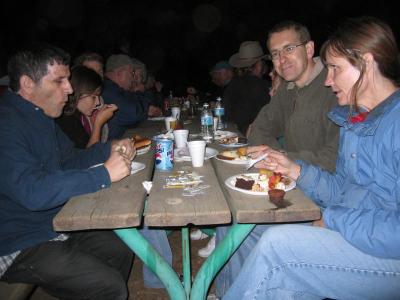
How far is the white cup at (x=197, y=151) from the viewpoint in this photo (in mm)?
2049

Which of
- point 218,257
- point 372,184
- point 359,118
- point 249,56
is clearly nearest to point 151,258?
point 218,257

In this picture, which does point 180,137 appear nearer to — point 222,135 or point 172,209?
point 222,135

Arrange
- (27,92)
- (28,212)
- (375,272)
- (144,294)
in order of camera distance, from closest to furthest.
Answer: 1. (375,272)
2. (28,212)
3. (27,92)
4. (144,294)

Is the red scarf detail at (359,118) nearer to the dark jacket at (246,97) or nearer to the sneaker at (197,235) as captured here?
the sneaker at (197,235)

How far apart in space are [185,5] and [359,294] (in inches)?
557

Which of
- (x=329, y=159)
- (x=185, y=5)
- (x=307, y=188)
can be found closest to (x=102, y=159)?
(x=307, y=188)

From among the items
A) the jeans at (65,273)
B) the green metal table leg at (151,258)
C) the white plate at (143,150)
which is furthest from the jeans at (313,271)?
the white plate at (143,150)

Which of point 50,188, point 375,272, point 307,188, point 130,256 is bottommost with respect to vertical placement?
point 130,256

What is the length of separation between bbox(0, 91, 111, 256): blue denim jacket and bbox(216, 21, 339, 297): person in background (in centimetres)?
108

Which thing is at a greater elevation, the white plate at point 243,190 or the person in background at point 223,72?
the person in background at point 223,72

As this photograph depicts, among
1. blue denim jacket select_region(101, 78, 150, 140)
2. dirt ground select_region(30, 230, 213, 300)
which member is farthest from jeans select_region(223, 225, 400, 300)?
blue denim jacket select_region(101, 78, 150, 140)

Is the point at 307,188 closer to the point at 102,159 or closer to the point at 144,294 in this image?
the point at 102,159

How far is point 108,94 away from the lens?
3953 millimetres

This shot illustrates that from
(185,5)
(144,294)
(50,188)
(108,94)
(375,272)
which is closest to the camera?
(375,272)
